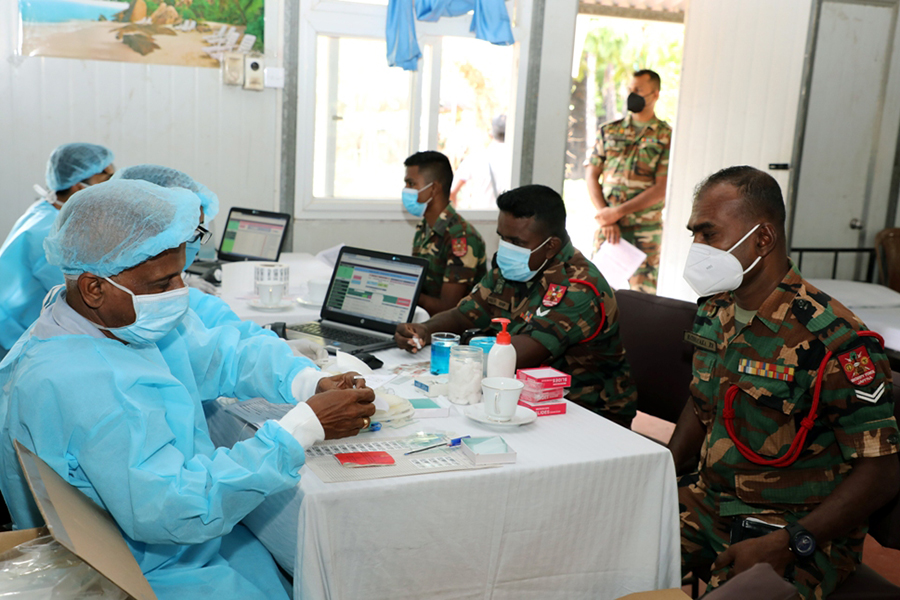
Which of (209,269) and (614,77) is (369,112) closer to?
(209,269)

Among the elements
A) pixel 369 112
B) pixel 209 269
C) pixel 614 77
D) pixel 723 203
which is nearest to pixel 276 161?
pixel 369 112

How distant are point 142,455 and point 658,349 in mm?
1662

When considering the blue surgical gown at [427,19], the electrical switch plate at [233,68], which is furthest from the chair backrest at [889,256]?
the electrical switch plate at [233,68]

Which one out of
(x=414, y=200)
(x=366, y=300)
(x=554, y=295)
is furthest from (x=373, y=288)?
(x=414, y=200)

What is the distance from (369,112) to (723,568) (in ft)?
12.6

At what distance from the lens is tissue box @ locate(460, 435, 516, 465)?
1.44 metres

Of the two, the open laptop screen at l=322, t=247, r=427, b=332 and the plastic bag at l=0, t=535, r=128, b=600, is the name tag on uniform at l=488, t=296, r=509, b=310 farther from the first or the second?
the plastic bag at l=0, t=535, r=128, b=600

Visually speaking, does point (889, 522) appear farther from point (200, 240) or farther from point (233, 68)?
point (233, 68)

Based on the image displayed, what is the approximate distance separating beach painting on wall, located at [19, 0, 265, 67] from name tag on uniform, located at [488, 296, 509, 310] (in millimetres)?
2601

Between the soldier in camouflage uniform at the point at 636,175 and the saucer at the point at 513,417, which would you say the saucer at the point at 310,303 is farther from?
the soldier in camouflage uniform at the point at 636,175

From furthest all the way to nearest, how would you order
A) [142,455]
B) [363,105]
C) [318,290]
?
[363,105]
[318,290]
[142,455]

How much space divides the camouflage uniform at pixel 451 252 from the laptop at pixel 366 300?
74 cm

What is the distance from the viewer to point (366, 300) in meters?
2.64

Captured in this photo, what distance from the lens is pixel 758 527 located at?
165cm
